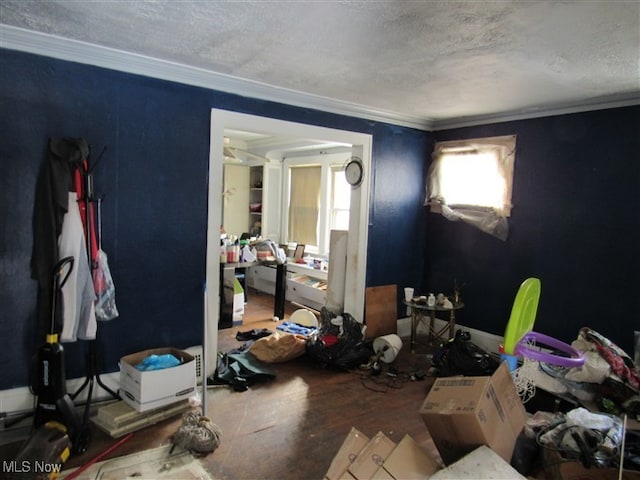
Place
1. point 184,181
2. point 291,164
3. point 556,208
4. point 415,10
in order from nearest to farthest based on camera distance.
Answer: point 415,10 → point 184,181 → point 556,208 → point 291,164

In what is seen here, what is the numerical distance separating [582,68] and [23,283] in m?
3.83

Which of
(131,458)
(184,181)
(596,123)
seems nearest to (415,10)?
(184,181)

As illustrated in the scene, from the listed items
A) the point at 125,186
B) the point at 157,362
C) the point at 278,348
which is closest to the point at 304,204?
the point at 278,348

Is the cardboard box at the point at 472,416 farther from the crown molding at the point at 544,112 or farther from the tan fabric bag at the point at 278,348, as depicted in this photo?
the crown molding at the point at 544,112

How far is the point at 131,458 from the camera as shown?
2.38 metres

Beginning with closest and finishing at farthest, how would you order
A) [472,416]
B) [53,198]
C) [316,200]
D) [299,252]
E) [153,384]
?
[472,416], [53,198], [153,384], [316,200], [299,252]

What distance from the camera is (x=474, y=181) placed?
4.42 metres

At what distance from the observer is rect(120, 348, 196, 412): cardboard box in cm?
268

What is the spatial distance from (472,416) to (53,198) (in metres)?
2.63

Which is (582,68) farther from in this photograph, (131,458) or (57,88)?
(131,458)

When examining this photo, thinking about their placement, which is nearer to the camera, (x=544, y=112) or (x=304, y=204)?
(x=544, y=112)

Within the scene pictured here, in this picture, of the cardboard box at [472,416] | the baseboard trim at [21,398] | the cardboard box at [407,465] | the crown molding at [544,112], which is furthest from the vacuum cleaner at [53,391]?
the crown molding at [544,112]

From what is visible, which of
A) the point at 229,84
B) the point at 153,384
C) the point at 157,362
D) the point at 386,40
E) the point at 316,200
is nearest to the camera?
the point at 386,40
